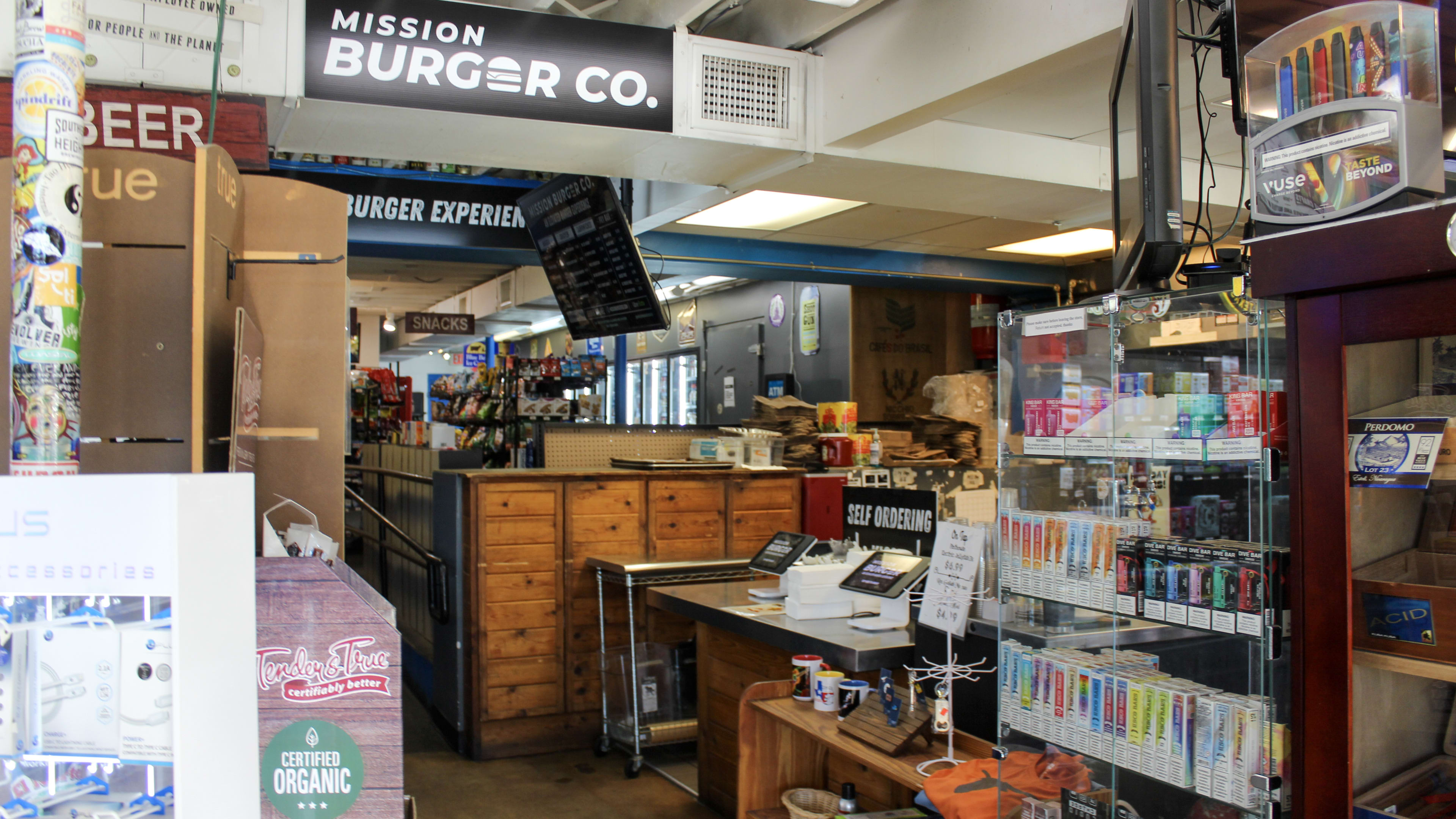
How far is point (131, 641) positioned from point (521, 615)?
4.39 m

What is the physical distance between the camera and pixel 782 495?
20.6 ft

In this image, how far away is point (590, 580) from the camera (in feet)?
18.4

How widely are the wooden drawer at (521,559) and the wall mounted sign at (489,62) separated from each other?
2.46 meters

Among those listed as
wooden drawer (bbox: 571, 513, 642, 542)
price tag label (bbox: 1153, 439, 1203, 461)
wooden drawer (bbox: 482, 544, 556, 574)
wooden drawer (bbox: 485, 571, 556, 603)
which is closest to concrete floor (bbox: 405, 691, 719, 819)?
wooden drawer (bbox: 485, 571, 556, 603)

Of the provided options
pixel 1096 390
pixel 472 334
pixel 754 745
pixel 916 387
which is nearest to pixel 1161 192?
pixel 1096 390

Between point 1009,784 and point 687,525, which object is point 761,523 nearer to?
point 687,525

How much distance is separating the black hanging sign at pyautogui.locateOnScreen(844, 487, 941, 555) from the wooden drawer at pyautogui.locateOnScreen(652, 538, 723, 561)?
5.09 ft

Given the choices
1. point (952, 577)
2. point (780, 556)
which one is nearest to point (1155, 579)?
point (952, 577)

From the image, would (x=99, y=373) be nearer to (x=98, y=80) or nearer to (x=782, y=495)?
(x=98, y=80)

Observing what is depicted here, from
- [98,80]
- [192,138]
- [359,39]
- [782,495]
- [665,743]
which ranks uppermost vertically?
[359,39]

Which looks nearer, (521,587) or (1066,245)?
(521,587)

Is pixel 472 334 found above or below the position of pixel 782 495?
above

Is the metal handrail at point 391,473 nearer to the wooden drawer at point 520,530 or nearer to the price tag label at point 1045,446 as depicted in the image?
the wooden drawer at point 520,530

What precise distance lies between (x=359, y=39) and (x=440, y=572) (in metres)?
2.88
